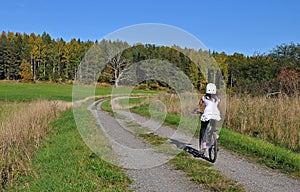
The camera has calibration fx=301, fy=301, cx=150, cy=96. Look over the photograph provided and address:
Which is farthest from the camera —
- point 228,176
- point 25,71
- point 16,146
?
point 25,71

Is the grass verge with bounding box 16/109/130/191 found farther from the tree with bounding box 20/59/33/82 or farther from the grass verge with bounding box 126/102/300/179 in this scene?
the tree with bounding box 20/59/33/82

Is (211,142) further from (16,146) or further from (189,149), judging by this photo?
(16,146)

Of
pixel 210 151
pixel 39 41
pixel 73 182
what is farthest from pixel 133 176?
pixel 39 41

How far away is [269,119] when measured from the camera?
1116 cm

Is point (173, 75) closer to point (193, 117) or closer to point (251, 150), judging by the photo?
point (251, 150)

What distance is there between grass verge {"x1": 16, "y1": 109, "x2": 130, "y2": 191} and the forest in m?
3.08

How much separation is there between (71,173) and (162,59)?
6.19 m

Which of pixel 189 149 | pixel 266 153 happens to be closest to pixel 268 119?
pixel 266 153

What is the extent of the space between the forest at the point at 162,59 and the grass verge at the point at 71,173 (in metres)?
3.08

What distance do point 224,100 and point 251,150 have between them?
7446 millimetres

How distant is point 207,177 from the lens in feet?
19.3

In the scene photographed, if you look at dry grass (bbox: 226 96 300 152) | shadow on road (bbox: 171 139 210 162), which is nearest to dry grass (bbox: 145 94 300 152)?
dry grass (bbox: 226 96 300 152)

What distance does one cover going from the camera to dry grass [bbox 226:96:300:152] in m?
9.66

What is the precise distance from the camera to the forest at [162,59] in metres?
10.3
